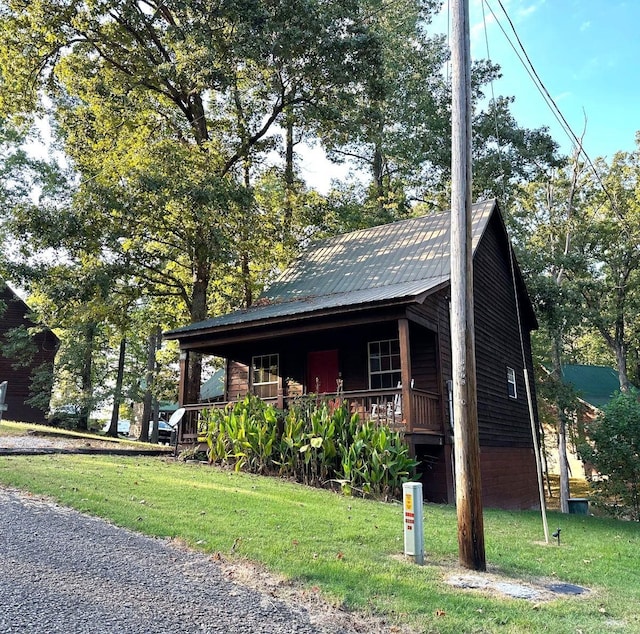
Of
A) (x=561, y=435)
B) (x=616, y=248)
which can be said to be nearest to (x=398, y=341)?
(x=561, y=435)

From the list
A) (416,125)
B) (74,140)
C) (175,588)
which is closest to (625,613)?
(175,588)

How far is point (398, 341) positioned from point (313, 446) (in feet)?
12.7

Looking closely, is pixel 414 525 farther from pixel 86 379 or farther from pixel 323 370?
pixel 86 379

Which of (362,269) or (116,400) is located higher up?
(362,269)

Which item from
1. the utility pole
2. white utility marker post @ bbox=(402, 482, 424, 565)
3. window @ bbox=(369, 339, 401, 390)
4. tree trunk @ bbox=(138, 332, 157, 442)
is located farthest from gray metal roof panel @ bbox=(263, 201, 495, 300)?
tree trunk @ bbox=(138, 332, 157, 442)

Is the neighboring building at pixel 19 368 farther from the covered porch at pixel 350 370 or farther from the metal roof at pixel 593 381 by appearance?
the metal roof at pixel 593 381

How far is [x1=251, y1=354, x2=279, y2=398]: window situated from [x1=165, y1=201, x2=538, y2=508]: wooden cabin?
0.03 meters

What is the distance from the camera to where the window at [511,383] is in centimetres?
1670

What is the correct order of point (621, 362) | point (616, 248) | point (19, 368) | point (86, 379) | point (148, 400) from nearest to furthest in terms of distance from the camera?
point (86, 379) → point (19, 368) → point (616, 248) → point (621, 362) → point (148, 400)

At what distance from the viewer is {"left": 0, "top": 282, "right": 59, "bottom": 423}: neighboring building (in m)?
28.3

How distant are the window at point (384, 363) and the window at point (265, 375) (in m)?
3.02

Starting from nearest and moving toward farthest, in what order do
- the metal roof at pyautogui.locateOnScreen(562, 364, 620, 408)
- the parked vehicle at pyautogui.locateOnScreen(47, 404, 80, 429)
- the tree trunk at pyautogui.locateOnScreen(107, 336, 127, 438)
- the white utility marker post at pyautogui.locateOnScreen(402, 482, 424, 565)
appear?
the white utility marker post at pyautogui.locateOnScreen(402, 482, 424, 565)
the parked vehicle at pyautogui.locateOnScreen(47, 404, 80, 429)
the tree trunk at pyautogui.locateOnScreen(107, 336, 127, 438)
the metal roof at pyautogui.locateOnScreen(562, 364, 620, 408)

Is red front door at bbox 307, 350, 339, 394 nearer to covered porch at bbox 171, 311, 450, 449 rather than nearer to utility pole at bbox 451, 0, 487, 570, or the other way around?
covered porch at bbox 171, 311, 450, 449

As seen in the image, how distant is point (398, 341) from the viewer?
13.6 meters
